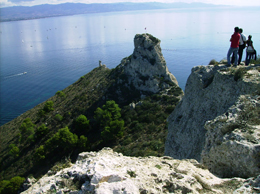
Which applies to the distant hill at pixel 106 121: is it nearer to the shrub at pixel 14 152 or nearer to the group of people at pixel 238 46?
the shrub at pixel 14 152

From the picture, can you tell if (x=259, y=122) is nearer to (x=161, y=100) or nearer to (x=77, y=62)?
(x=161, y=100)

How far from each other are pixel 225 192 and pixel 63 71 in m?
85.0

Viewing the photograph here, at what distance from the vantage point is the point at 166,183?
5.48 metres

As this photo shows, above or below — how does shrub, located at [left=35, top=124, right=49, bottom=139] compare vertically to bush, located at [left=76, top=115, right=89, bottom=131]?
below

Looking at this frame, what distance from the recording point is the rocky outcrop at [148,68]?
4128cm

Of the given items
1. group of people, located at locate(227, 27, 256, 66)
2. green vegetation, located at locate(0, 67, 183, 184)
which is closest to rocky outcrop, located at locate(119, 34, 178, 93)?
green vegetation, located at locate(0, 67, 183, 184)

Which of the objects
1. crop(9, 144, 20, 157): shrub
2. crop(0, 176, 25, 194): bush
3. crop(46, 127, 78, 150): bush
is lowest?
crop(0, 176, 25, 194): bush

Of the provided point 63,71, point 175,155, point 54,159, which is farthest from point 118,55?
point 175,155

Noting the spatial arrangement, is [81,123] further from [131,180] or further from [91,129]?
[131,180]

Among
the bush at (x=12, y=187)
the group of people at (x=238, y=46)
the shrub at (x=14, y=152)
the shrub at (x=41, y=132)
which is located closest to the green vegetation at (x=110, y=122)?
the shrub at (x=41, y=132)

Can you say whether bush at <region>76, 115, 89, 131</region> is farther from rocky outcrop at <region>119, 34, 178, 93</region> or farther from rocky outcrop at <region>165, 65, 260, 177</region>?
rocky outcrop at <region>165, 65, 260, 177</region>

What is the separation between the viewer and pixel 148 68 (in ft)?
141

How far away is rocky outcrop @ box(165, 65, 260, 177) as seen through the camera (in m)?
5.98

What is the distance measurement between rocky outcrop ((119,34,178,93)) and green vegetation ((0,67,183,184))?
136 centimetres
